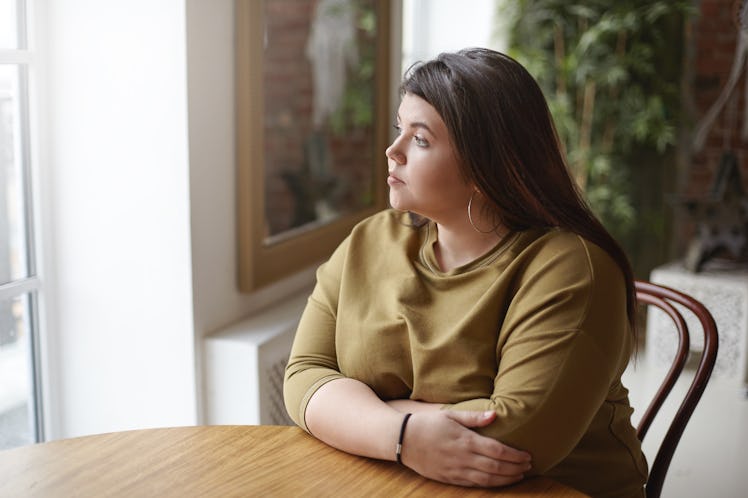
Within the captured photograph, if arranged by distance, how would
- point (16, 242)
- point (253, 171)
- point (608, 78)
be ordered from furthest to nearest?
point (608, 78)
point (253, 171)
point (16, 242)

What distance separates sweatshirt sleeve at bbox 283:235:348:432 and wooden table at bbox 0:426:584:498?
95 millimetres

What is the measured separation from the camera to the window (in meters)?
2.36

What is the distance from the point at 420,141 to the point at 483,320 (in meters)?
0.32

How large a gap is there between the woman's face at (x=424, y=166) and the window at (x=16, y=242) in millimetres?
1211

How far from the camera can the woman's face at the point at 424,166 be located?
1.57 meters

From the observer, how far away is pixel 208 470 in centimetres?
145

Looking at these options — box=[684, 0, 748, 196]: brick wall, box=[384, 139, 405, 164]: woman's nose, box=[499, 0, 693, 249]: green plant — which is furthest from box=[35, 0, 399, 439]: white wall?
box=[684, 0, 748, 196]: brick wall

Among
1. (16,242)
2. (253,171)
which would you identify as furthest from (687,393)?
(16,242)

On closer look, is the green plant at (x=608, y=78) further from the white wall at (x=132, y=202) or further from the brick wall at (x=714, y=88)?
the white wall at (x=132, y=202)

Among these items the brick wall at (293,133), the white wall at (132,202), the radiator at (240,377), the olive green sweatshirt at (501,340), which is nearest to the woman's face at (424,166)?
the olive green sweatshirt at (501,340)

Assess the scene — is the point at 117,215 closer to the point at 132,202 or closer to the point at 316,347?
the point at 132,202

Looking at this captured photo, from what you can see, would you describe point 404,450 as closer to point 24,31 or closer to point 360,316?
point 360,316

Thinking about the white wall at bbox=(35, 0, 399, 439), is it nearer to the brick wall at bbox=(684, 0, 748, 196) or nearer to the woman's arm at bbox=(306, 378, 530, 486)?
the woman's arm at bbox=(306, 378, 530, 486)

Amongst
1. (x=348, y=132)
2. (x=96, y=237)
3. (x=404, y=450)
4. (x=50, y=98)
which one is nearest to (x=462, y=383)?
(x=404, y=450)
